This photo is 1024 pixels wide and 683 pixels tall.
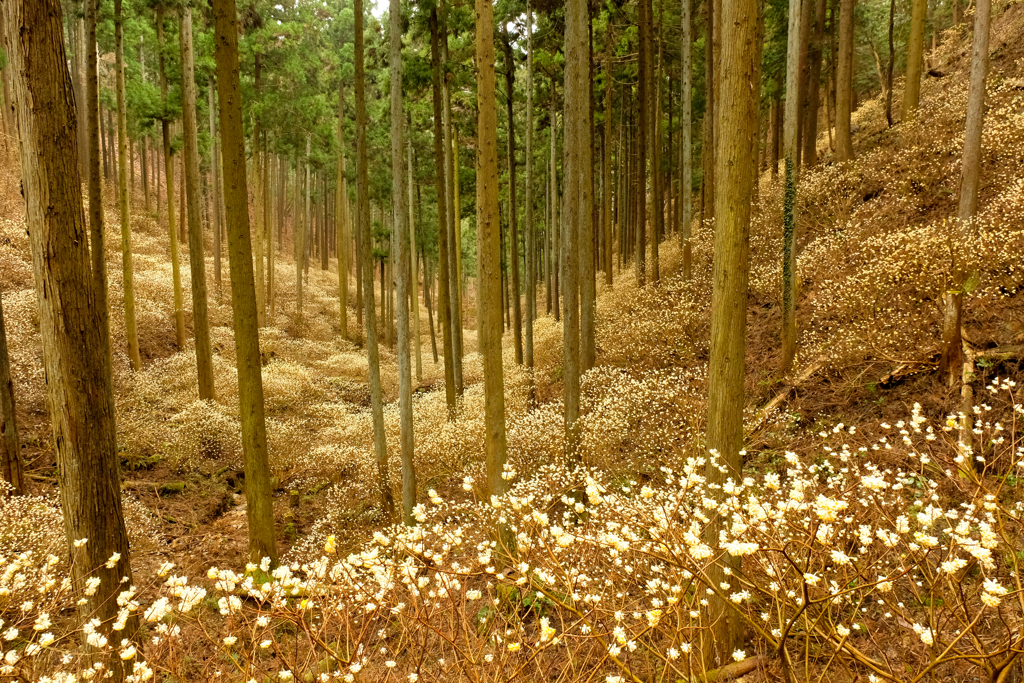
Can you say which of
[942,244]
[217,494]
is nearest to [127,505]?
[217,494]

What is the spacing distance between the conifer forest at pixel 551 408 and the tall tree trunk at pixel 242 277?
4 centimetres

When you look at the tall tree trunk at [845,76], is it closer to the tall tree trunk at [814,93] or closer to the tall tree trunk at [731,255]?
the tall tree trunk at [814,93]

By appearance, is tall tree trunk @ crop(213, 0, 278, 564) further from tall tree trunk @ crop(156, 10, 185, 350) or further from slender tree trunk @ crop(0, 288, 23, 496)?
tall tree trunk @ crop(156, 10, 185, 350)

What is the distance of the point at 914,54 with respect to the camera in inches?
487

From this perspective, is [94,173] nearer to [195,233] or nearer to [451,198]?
[195,233]

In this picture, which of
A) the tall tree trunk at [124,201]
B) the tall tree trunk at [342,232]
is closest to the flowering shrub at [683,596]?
the tall tree trunk at [124,201]

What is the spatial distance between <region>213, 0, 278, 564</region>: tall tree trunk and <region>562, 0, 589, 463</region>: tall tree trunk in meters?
3.71

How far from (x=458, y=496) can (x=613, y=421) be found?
9.06 feet

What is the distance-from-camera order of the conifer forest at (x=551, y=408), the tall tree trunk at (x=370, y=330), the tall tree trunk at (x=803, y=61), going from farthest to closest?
the tall tree trunk at (x=803, y=61) < the tall tree trunk at (x=370, y=330) < the conifer forest at (x=551, y=408)

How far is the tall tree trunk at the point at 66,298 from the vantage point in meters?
3.21

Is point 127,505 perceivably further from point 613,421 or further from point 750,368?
point 750,368

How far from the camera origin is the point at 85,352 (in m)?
3.43

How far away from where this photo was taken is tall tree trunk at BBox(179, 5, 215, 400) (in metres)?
11.4

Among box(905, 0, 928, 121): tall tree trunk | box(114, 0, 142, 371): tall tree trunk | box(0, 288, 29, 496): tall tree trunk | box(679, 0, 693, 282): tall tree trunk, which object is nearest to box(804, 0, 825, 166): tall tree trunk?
box(905, 0, 928, 121): tall tree trunk
